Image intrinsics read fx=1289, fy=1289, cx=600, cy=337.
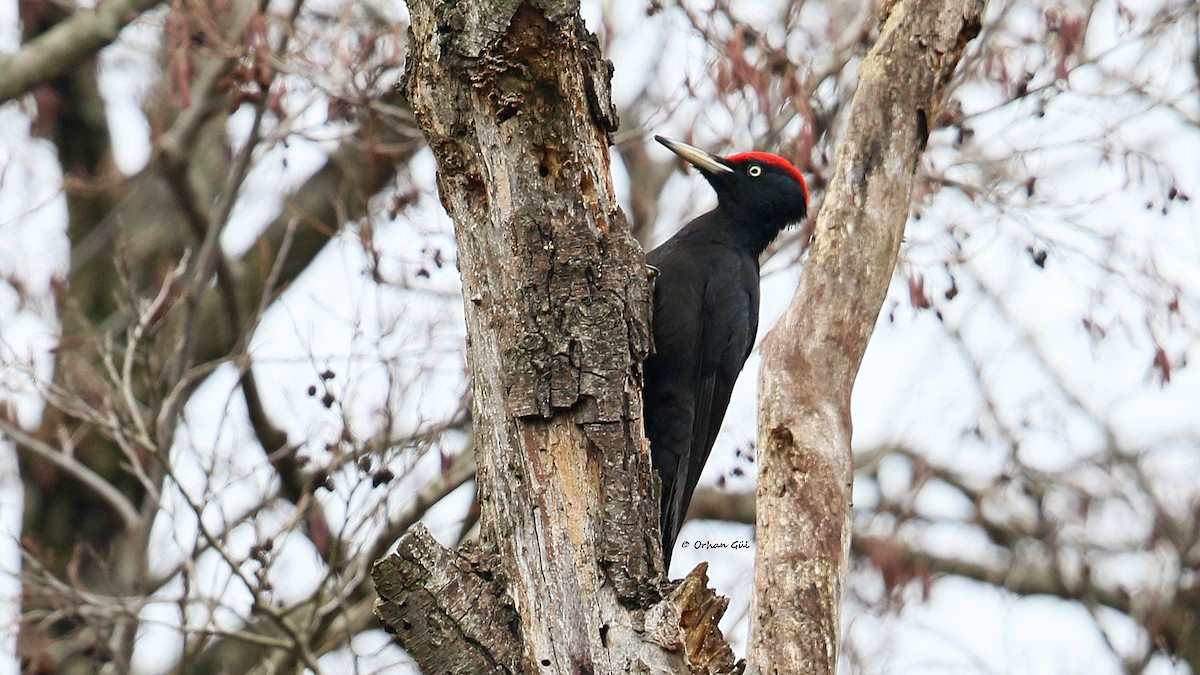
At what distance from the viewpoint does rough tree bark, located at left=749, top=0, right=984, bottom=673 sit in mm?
3336

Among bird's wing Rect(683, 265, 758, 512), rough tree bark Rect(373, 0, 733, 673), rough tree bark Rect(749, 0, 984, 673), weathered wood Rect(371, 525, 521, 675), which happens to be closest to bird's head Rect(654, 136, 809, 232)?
bird's wing Rect(683, 265, 758, 512)

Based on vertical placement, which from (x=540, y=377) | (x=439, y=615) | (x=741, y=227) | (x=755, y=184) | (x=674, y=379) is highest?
(x=755, y=184)

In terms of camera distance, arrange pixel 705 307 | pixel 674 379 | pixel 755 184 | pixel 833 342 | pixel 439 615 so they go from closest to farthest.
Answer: pixel 439 615
pixel 833 342
pixel 674 379
pixel 705 307
pixel 755 184

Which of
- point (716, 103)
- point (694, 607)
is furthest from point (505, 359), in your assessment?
point (716, 103)

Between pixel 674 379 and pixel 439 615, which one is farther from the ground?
pixel 674 379

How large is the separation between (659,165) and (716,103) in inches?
57.9

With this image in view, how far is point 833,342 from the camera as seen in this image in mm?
3611

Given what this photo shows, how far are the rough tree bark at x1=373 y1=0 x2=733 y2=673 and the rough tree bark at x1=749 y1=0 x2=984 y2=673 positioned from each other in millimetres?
415

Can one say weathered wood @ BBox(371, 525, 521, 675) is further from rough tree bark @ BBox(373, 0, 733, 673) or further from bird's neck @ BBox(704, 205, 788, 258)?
bird's neck @ BBox(704, 205, 788, 258)

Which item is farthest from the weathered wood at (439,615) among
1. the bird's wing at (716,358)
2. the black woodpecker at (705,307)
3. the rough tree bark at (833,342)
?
the bird's wing at (716,358)

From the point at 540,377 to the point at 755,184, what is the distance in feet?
8.01

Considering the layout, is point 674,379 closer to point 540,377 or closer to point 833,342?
point 833,342

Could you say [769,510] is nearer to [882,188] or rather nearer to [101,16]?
[882,188]

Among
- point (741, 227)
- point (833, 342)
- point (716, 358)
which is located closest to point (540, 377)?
point (833, 342)
